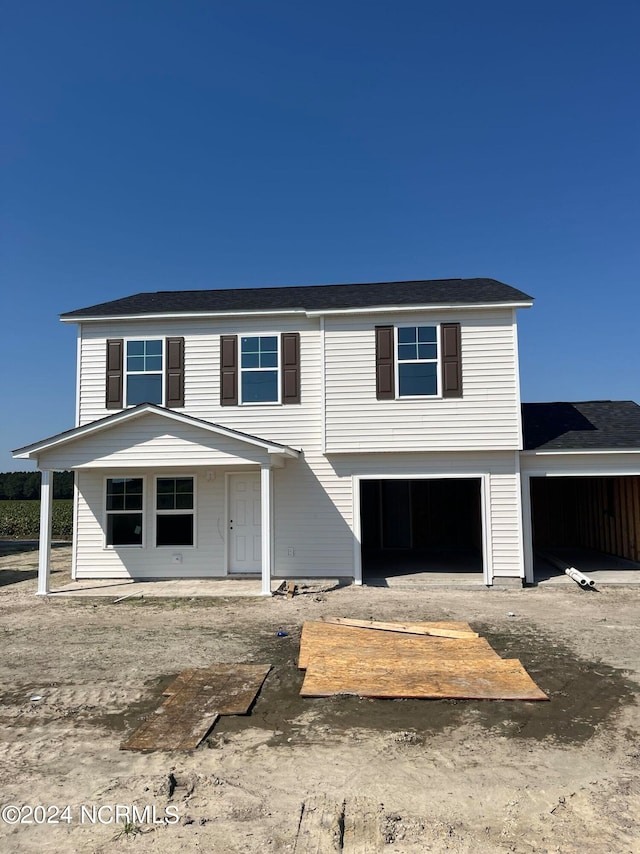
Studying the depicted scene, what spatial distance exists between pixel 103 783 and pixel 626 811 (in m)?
3.37

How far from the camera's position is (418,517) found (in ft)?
57.1

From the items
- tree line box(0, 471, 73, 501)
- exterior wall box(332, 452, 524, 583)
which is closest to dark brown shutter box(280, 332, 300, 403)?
exterior wall box(332, 452, 524, 583)

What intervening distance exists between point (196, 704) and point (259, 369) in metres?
8.29

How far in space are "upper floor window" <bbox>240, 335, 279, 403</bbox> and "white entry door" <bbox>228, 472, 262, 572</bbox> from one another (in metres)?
1.70

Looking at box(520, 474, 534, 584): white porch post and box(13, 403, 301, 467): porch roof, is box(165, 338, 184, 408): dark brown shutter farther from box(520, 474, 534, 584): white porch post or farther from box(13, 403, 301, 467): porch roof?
box(520, 474, 534, 584): white porch post

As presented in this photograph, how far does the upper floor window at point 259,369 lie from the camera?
1266 cm

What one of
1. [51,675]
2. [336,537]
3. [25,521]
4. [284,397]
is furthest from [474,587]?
[25,521]

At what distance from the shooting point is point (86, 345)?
1305 cm

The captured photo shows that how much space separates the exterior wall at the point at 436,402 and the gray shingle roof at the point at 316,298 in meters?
0.35

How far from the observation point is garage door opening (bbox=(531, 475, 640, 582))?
13.8 metres

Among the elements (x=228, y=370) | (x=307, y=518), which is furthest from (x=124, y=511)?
(x=307, y=518)

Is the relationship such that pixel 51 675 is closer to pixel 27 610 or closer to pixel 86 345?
pixel 27 610

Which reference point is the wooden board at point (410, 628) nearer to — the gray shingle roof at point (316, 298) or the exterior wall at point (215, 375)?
the exterior wall at point (215, 375)

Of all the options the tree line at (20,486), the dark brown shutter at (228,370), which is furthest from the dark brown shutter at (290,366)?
the tree line at (20,486)
